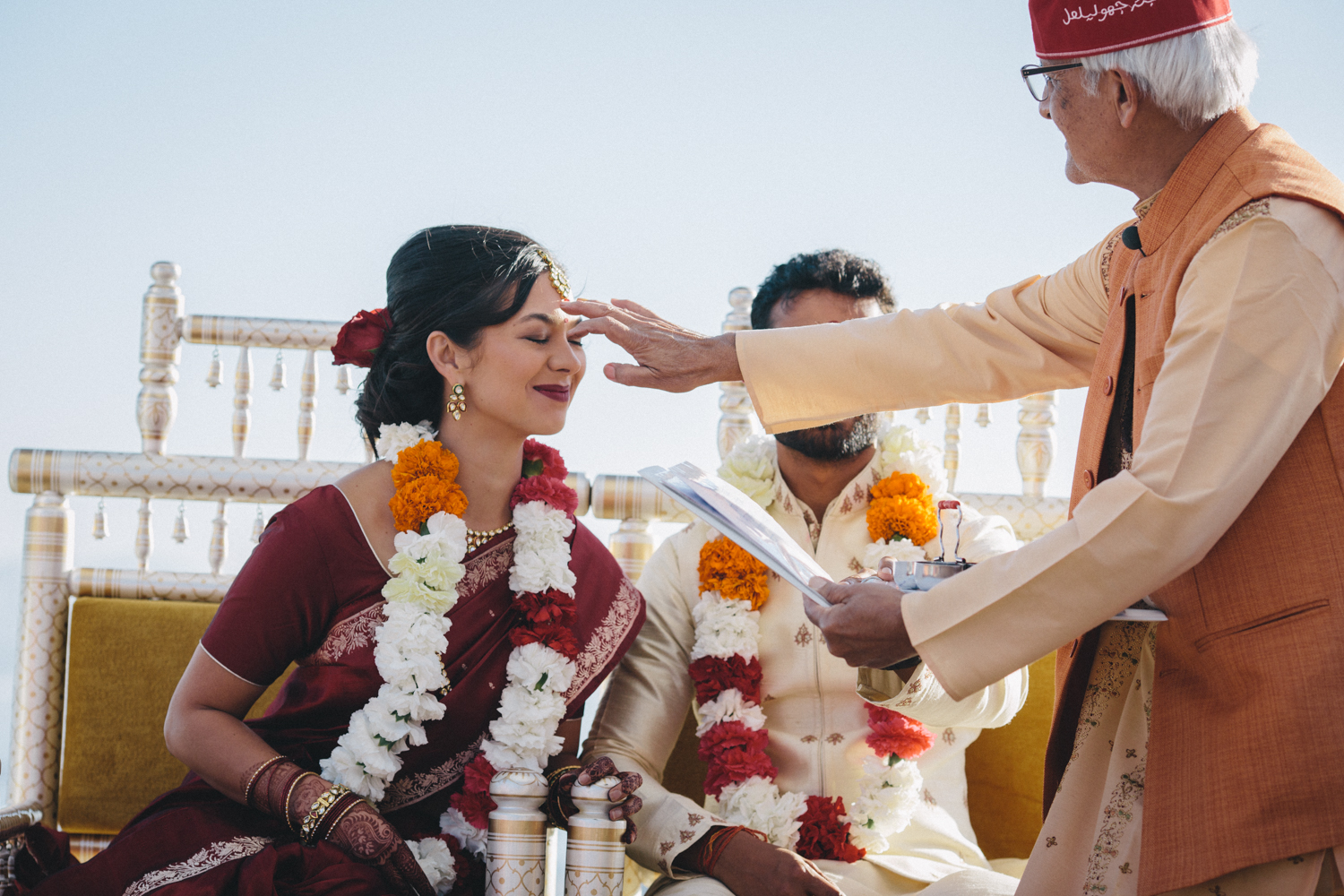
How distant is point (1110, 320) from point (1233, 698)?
2.28ft

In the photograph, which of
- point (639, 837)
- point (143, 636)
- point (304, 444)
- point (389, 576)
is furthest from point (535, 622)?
point (304, 444)

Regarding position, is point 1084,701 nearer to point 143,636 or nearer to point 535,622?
point 535,622

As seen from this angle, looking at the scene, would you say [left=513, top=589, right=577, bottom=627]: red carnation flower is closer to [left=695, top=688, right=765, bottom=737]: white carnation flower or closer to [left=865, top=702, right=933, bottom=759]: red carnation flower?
[left=695, top=688, right=765, bottom=737]: white carnation flower

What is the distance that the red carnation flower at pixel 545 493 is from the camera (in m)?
2.87

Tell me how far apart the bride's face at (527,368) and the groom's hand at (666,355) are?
1.29ft

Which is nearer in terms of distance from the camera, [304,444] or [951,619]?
[951,619]

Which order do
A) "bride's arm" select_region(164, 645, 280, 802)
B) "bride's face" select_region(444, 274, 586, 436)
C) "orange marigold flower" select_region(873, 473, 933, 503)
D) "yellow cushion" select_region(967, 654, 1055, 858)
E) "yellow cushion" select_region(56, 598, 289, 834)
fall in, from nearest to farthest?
"bride's arm" select_region(164, 645, 280, 802)
"bride's face" select_region(444, 274, 586, 436)
"orange marigold flower" select_region(873, 473, 933, 503)
"yellow cushion" select_region(967, 654, 1055, 858)
"yellow cushion" select_region(56, 598, 289, 834)

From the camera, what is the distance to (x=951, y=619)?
1731mm

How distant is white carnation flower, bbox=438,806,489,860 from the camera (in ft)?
8.31

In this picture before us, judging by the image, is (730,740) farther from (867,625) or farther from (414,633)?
(867,625)

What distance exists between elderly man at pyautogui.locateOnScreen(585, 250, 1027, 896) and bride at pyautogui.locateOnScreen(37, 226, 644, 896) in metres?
0.27

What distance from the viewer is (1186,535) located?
5.24 ft

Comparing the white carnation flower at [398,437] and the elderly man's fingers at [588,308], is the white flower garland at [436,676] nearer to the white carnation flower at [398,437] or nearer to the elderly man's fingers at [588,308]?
the white carnation flower at [398,437]

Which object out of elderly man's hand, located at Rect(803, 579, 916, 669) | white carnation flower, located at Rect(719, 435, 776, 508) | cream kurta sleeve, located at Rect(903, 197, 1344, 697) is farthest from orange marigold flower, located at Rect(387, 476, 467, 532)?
cream kurta sleeve, located at Rect(903, 197, 1344, 697)
